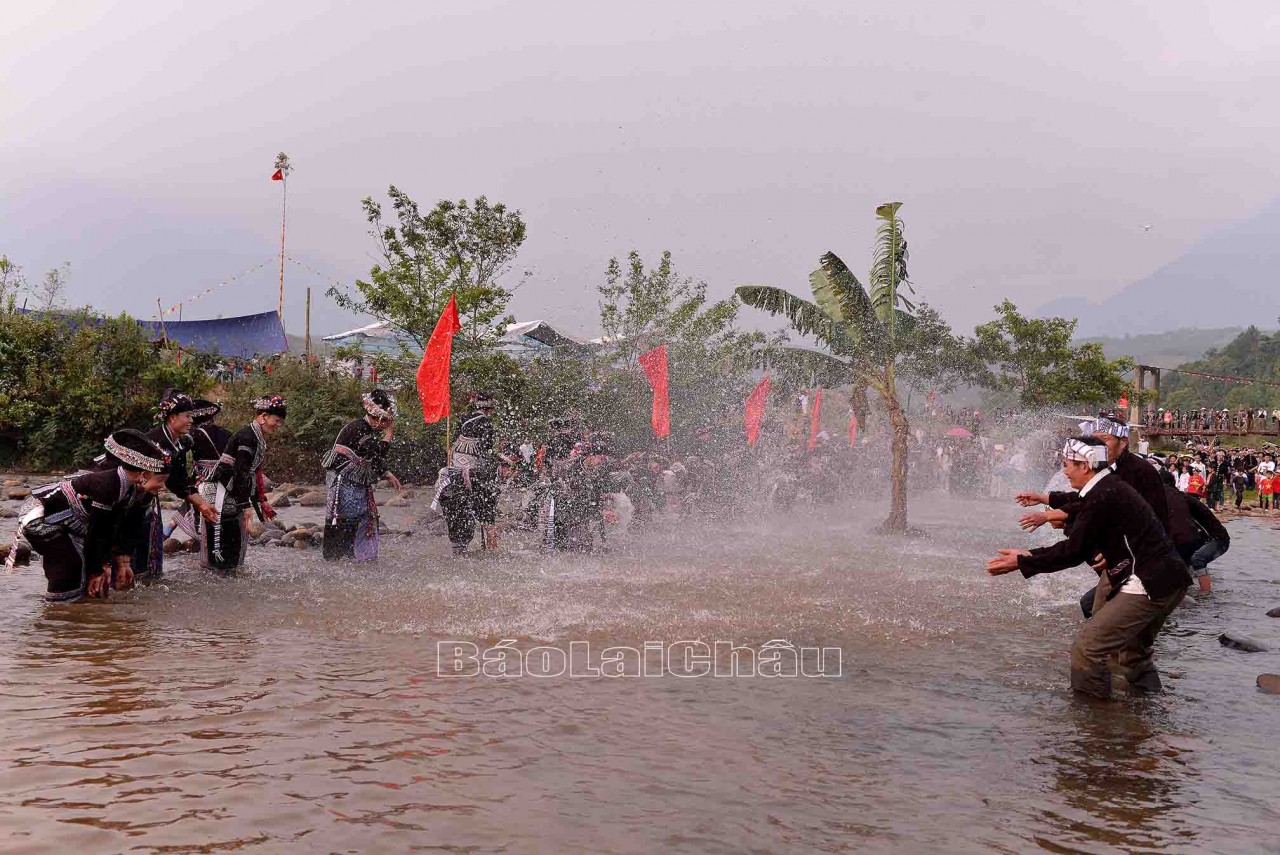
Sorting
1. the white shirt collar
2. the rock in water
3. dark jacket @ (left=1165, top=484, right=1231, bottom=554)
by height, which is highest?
the white shirt collar

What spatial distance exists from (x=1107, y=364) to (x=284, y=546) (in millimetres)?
34510

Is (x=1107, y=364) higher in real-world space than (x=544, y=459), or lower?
higher

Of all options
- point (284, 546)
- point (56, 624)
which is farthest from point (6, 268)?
point (56, 624)

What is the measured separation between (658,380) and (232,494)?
985 centimetres

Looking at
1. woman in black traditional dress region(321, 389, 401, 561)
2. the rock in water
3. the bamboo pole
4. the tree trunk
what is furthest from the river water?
the bamboo pole

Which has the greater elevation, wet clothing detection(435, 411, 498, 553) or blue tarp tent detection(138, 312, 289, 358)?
blue tarp tent detection(138, 312, 289, 358)

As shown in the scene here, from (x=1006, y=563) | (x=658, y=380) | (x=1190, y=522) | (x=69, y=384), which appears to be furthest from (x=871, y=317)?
(x=69, y=384)

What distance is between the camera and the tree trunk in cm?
1732

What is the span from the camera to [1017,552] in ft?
20.4

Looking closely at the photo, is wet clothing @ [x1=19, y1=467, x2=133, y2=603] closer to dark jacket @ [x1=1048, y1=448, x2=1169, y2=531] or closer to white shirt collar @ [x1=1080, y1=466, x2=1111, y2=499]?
white shirt collar @ [x1=1080, y1=466, x2=1111, y2=499]

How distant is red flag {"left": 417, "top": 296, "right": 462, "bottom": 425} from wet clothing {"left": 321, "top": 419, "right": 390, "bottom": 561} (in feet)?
8.16

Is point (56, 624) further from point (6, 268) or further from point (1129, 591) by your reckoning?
point (6, 268)

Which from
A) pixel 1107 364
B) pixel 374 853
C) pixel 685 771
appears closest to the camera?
pixel 374 853

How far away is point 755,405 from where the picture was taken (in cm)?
2158
